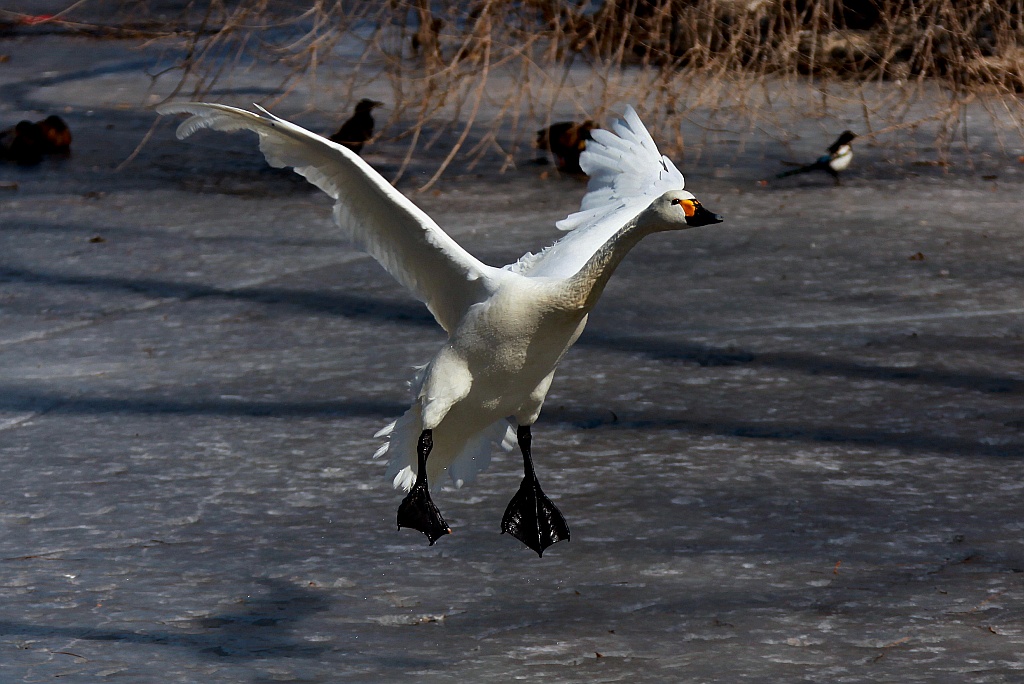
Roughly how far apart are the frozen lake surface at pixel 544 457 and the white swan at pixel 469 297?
23 centimetres

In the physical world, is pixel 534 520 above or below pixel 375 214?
below

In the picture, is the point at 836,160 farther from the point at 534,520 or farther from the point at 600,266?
the point at 600,266

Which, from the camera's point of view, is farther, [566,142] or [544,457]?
[566,142]

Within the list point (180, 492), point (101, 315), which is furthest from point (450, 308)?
point (101, 315)

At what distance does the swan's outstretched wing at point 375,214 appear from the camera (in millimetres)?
3588

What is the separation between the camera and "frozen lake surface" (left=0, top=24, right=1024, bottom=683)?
3.59 metres

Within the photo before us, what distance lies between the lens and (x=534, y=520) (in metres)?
4.03

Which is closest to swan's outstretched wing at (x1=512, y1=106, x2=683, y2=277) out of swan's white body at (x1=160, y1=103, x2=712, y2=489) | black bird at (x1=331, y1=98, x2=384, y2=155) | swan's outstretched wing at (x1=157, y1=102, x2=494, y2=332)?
swan's white body at (x1=160, y1=103, x2=712, y2=489)

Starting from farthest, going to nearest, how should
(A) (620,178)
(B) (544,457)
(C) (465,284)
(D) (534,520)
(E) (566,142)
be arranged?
(E) (566,142) < (B) (544,457) < (A) (620,178) < (D) (534,520) < (C) (465,284)

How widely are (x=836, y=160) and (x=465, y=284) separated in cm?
547

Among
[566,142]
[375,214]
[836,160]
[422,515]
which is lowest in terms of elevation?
[422,515]

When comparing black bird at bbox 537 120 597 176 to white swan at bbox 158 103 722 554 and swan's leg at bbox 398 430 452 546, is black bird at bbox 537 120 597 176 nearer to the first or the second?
white swan at bbox 158 103 722 554

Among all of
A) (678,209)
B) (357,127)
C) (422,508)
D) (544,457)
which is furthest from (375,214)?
(357,127)

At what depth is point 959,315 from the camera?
6.34 m
